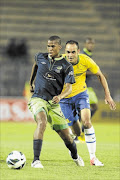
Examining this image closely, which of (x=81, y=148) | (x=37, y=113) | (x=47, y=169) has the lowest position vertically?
(x=81, y=148)

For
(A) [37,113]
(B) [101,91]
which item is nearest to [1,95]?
(B) [101,91]

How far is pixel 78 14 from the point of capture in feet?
91.4

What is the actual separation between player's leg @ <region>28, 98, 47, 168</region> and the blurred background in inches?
721

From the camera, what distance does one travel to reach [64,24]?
27484mm

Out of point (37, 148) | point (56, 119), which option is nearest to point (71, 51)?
point (56, 119)

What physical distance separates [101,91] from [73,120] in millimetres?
12409

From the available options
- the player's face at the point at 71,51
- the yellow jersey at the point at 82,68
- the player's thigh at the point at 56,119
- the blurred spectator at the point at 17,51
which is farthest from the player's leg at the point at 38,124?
the blurred spectator at the point at 17,51

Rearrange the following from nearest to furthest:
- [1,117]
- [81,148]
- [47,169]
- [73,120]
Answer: [47,169]
[73,120]
[81,148]
[1,117]

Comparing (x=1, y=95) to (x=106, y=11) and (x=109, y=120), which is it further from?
(x=106, y=11)

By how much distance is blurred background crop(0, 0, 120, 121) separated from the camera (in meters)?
26.2

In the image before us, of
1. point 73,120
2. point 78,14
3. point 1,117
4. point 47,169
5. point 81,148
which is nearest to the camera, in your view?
point 47,169

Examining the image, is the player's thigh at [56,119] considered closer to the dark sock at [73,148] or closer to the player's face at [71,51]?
the dark sock at [73,148]

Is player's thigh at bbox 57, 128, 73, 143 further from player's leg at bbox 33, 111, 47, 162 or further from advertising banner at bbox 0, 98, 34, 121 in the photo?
advertising banner at bbox 0, 98, 34, 121

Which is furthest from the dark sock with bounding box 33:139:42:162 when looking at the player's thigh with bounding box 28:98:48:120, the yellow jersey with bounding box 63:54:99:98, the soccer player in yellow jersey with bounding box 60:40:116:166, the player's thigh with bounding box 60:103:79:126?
the player's thigh with bounding box 60:103:79:126
